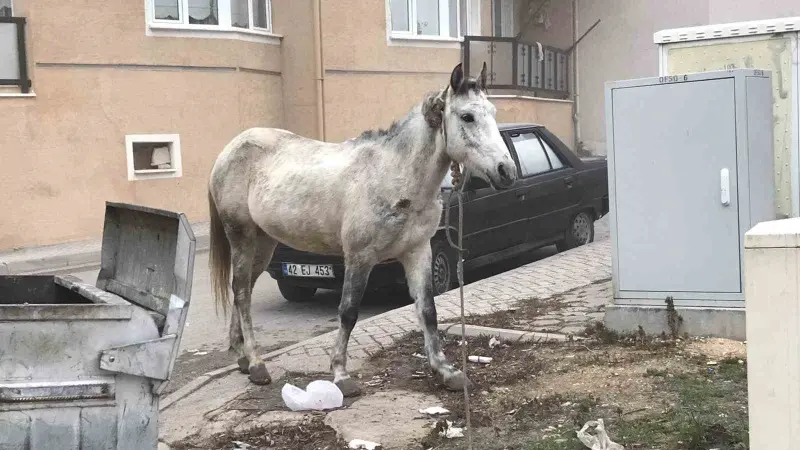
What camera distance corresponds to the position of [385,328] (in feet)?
26.9

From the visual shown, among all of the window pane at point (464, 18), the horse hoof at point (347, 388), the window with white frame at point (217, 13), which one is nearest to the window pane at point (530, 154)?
the horse hoof at point (347, 388)

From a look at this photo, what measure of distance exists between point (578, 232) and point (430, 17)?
8310 mm

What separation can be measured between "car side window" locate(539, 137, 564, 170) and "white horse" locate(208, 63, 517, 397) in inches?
222

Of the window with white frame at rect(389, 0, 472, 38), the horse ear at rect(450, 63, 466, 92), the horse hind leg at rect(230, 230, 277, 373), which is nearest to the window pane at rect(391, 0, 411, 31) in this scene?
the window with white frame at rect(389, 0, 472, 38)

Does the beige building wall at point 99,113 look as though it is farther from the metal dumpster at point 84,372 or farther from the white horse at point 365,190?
the metal dumpster at point 84,372

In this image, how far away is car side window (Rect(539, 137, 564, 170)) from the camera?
12151 millimetres

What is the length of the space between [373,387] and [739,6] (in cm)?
1242

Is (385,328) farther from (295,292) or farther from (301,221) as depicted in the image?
(295,292)

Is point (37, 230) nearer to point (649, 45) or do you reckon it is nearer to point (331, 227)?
point (331, 227)

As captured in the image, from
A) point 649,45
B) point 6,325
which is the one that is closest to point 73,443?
point 6,325

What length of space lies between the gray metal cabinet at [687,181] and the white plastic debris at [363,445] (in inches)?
102

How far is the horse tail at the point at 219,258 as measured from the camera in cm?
750

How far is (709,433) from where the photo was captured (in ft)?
15.2

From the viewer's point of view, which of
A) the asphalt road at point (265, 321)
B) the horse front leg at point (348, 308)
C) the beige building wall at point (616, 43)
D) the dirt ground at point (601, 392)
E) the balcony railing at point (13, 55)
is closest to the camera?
the dirt ground at point (601, 392)
